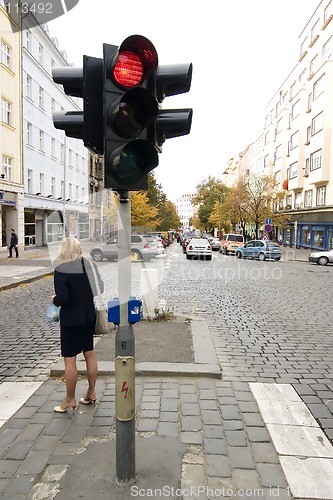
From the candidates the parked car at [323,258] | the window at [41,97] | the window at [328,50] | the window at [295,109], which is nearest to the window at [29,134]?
the window at [41,97]

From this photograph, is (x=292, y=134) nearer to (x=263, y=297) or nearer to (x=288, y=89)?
(x=288, y=89)

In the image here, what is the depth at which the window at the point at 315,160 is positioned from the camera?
36359 millimetres

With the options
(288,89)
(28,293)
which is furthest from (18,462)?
(288,89)

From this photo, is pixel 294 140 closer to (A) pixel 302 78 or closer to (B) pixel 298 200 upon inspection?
(A) pixel 302 78

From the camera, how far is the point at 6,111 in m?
25.8

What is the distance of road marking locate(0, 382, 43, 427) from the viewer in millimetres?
3764

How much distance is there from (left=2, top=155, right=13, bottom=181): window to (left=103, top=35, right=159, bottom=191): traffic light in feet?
83.8

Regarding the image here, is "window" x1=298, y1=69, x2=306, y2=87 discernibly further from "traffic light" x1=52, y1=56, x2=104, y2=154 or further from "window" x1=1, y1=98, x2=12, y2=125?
"traffic light" x1=52, y1=56, x2=104, y2=154

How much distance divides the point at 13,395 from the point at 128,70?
3531 mm

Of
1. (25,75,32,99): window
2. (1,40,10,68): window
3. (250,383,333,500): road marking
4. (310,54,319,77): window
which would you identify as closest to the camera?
(250,383,333,500): road marking

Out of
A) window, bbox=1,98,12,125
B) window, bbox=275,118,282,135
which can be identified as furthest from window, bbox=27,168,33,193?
window, bbox=275,118,282,135

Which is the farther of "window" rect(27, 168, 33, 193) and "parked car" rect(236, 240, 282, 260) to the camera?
"window" rect(27, 168, 33, 193)

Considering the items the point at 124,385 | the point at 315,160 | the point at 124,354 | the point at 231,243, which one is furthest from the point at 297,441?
the point at 315,160

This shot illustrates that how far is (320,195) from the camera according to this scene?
3678cm
